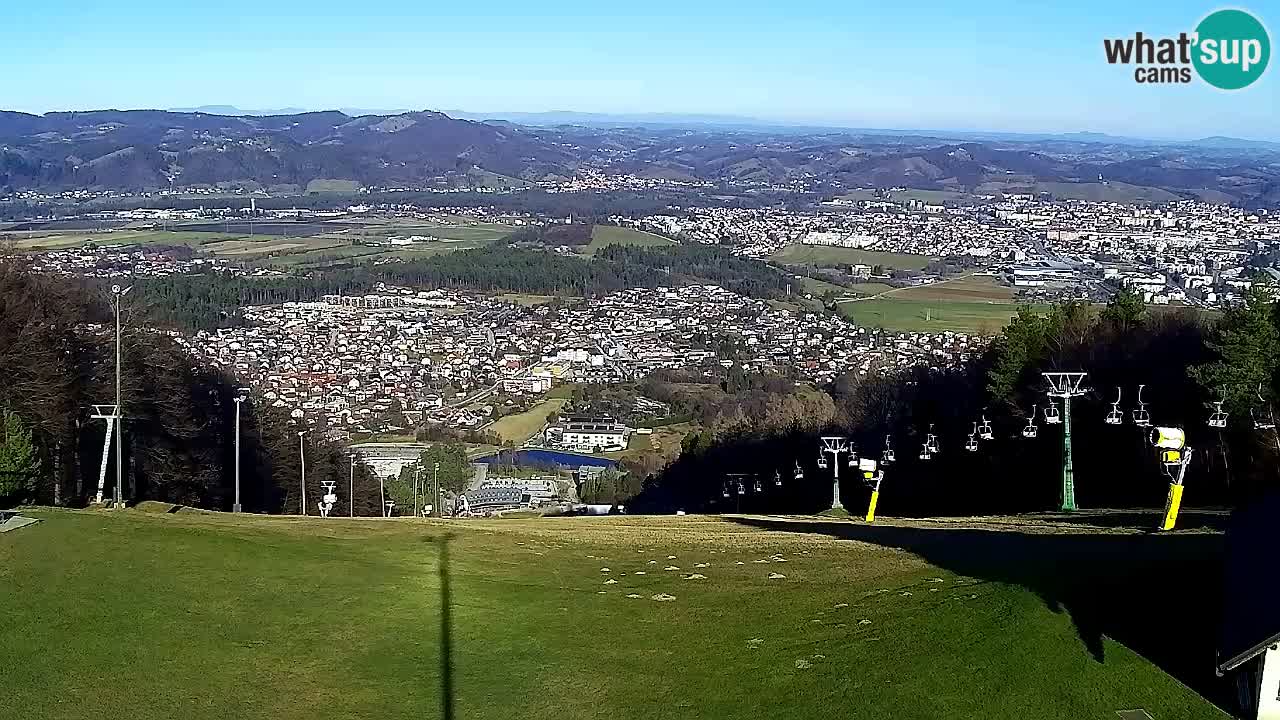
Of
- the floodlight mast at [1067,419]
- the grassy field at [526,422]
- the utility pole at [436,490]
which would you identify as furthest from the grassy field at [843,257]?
the floodlight mast at [1067,419]

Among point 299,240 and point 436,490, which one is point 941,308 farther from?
point 299,240

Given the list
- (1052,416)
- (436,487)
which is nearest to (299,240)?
(436,487)

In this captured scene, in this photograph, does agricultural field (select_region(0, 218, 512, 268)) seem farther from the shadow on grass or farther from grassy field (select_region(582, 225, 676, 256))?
the shadow on grass

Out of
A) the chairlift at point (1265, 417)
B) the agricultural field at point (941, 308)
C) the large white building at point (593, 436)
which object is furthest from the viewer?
the agricultural field at point (941, 308)

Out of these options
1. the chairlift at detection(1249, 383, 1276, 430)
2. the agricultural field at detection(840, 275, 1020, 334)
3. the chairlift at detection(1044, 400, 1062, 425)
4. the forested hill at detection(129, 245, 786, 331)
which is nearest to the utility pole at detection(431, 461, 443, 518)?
the chairlift at detection(1044, 400, 1062, 425)

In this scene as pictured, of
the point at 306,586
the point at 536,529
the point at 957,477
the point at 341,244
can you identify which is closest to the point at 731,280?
the point at 341,244

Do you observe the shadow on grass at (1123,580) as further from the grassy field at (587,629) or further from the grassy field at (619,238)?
the grassy field at (619,238)
